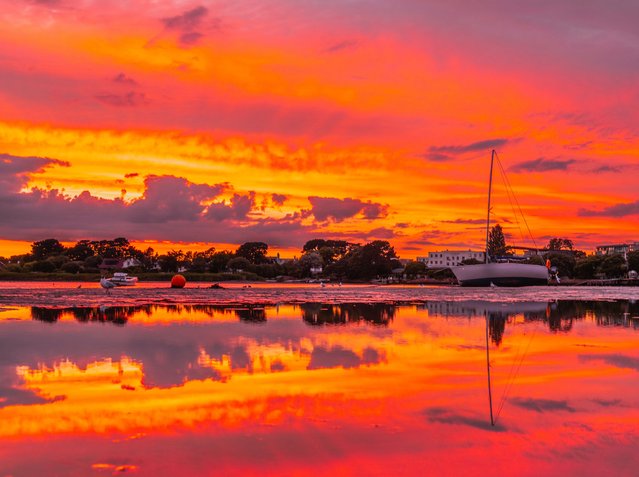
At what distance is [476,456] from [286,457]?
243 centimetres

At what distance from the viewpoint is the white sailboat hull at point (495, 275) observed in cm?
10619

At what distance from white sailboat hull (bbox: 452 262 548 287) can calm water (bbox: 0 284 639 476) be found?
84652 mm

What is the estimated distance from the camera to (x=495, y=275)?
4193 inches

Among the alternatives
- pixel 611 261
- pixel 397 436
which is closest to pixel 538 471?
pixel 397 436

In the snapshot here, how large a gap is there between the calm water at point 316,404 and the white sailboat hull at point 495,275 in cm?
8465

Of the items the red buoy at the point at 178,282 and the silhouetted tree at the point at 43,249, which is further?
the silhouetted tree at the point at 43,249

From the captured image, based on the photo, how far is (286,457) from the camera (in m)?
8.27

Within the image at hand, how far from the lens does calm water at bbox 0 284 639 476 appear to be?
8.20 m

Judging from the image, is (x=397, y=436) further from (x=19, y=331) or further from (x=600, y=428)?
(x=19, y=331)

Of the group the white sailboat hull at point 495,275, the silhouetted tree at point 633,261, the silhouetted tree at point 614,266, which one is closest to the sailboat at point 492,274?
the white sailboat hull at point 495,275

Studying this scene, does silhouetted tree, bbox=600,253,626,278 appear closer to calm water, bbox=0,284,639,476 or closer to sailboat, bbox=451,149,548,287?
sailboat, bbox=451,149,548,287

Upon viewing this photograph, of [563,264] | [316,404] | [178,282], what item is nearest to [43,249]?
[178,282]

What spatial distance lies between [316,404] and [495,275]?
99.4 metres

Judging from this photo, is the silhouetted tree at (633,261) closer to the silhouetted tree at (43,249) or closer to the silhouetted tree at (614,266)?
the silhouetted tree at (614,266)
